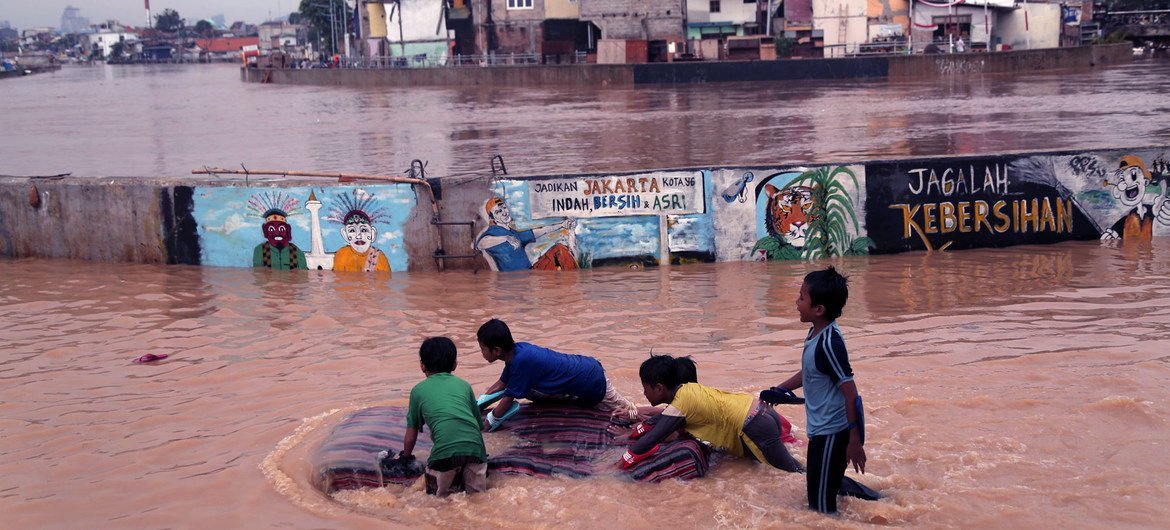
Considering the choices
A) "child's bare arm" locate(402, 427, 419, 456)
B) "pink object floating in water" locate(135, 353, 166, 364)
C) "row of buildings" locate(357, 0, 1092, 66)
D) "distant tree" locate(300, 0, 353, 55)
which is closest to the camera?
"child's bare arm" locate(402, 427, 419, 456)

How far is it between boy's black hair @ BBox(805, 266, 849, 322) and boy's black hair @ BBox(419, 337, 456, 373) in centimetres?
222

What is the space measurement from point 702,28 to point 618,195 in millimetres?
51692

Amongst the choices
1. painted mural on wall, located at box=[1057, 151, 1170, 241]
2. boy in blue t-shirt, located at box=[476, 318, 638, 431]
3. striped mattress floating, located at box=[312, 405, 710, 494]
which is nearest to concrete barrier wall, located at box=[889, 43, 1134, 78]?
painted mural on wall, located at box=[1057, 151, 1170, 241]

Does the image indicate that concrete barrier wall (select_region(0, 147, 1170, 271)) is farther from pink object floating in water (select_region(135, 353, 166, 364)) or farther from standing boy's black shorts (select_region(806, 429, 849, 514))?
standing boy's black shorts (select_region(806, 429, 849, 514))

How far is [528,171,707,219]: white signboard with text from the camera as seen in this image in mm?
12492

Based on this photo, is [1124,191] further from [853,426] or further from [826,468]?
[853,426]

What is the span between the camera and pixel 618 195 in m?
12.5

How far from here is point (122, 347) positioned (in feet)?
32.6

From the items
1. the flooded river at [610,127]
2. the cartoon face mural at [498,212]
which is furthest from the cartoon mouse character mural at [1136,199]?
the cartoon face mural at [498,212]

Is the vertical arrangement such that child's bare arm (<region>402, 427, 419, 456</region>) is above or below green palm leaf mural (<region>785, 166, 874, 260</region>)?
below

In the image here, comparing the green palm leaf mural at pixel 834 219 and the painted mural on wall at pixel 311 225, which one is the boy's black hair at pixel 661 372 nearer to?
the green palm leaf mural at pixel 834 219

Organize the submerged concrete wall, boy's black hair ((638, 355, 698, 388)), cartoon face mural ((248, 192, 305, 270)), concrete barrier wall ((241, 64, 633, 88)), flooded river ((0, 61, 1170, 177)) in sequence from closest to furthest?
1. boy's black hair ((638, 355, 698, 388))
2. cartoon face mural ((248, 192, 305, 270))
3. flooded river ((0, 61, 1170, 177))
4. the submerged concrete wall
5. concrete barrier wall ((241, 64, 633, 88))

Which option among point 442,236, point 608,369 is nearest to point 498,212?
point 442,236

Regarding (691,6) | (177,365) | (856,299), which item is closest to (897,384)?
(856,299)
